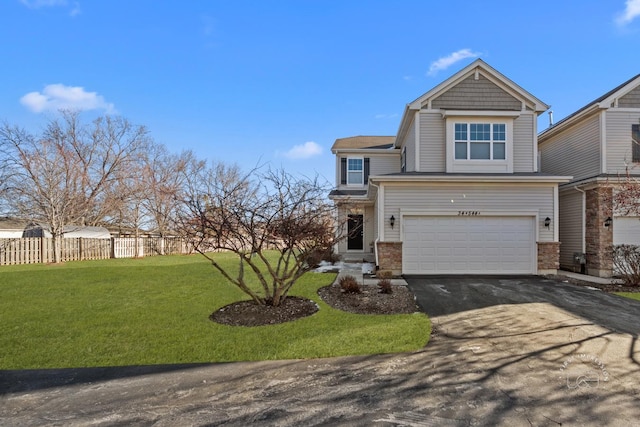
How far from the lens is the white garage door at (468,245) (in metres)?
11.3

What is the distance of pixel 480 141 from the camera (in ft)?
40.0

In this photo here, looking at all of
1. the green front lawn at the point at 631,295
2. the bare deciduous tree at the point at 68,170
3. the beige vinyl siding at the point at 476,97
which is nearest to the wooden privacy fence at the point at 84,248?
the bare deciduous tree at the point at 68,170

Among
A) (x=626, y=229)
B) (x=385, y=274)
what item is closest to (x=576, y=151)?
(x=626, y=229)

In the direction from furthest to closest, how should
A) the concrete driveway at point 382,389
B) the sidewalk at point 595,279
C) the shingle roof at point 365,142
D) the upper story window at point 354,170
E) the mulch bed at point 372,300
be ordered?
the shingle roof at point 365,142
the upper story window at point 354,170
the sidewalk at point 595,279
the mulch bed at point 372,300
the concrete driveway at point 382,389

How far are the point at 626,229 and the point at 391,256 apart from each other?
8.23 meters

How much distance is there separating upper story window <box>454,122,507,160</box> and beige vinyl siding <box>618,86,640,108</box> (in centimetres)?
427

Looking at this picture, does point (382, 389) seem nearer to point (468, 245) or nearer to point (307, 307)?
point (307, 307)

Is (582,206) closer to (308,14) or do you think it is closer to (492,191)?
(492,191)

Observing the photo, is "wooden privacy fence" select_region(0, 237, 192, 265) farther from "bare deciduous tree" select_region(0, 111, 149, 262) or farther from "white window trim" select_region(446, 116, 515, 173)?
"white window trim" select_region(446, 116, 515, 173)

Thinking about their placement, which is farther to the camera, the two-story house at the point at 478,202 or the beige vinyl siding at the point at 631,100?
the beige vinyl siding at the point at 631,100

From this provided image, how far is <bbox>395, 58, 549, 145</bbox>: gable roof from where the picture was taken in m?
12.3

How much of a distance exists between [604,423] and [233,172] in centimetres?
3464

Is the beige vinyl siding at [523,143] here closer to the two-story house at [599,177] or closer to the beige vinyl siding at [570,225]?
the two-story house at [599,177]

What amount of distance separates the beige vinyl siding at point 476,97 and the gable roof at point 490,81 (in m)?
0.11
